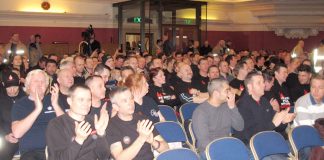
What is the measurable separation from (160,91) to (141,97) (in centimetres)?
178

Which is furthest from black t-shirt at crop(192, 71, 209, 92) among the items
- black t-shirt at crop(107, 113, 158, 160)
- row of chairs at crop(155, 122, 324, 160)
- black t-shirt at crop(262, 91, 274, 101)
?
black t-shirt at crop(107, 113, 158, 160)

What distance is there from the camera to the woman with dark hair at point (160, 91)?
672 cm

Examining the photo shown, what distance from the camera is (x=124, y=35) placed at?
54.9ft

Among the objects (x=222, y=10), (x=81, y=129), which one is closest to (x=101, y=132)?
(x=81, y=129)

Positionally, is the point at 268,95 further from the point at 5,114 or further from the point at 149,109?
the point at 5,114

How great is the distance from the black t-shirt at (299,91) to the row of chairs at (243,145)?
2426mm

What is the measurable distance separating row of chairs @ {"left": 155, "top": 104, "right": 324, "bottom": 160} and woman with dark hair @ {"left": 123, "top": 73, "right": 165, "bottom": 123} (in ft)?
0.90

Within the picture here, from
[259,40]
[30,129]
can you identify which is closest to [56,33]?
[259,40]

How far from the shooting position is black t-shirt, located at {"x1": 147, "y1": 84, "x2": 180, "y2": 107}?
6.77 m

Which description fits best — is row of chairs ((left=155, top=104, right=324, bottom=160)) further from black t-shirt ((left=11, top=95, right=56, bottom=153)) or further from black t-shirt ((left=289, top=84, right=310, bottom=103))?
black t-shirt ((left=289, top=84, right=310, bottom=103))

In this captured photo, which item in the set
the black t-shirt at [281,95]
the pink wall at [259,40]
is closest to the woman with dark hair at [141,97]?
the black t-shirt at [281,95]

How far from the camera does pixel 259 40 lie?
19703 mm

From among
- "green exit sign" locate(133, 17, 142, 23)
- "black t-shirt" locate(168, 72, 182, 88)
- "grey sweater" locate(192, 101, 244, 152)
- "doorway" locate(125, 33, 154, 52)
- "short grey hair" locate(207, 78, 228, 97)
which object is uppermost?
"green exit sign" locate(133, 17, 142, 23)

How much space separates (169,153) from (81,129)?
84 centimetres
